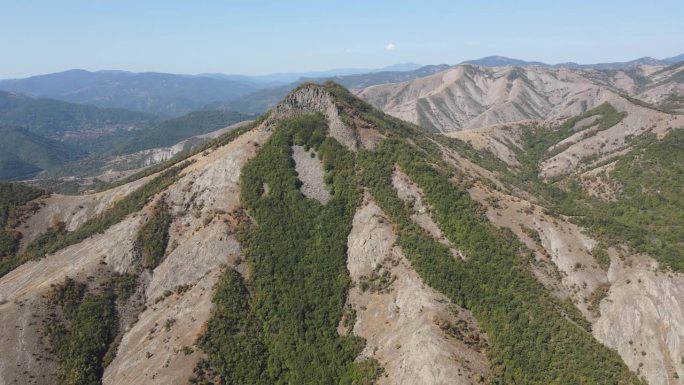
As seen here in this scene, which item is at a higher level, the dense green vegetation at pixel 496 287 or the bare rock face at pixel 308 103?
the bare rock face at pixel 308 103

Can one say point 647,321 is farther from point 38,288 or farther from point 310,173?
point 38,288

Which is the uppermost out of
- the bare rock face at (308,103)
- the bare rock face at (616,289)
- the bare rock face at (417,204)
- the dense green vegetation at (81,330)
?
the bare rock face at (308,103)

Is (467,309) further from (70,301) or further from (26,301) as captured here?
(26,301)

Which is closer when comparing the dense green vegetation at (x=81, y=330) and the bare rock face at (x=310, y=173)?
the dense green vegetation at (x=81, y=330)

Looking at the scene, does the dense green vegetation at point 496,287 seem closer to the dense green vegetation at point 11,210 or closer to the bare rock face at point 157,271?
the bare rock face at point 157,271

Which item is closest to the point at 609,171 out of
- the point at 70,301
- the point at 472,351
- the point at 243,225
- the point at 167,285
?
the point at 472,351

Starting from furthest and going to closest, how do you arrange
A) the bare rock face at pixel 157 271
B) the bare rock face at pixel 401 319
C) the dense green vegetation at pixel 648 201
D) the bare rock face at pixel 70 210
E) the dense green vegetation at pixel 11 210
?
the bare rock face at pixel 70 210 → the dense green vegetation at pixel 11 210 → the dense green vegetation at pixel 648 201 → the bare rock face at pixel 157 271 → the bare rock face at pixel 401 319

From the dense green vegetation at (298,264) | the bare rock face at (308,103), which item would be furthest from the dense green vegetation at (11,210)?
the bare rock face at (308,103)

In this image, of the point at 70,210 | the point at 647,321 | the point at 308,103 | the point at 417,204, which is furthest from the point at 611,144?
the point at 70,210
